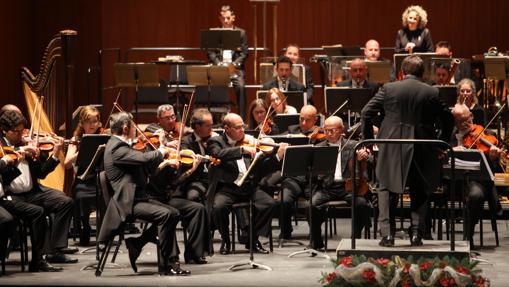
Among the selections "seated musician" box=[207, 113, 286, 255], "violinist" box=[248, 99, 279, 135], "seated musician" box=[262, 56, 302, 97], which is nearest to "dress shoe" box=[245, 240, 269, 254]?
"seated musician" box=[207, 113, 286, 255]

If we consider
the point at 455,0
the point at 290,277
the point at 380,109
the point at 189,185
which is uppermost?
the point at 455,0

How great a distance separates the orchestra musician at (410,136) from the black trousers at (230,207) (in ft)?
5.55

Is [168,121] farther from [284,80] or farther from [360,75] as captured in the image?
[360,75]

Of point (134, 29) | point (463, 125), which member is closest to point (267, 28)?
point (134, 29)

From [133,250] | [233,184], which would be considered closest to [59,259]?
[133,250]

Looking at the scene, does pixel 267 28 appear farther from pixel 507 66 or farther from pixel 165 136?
pixel 165 136

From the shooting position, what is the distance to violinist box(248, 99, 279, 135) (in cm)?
1004

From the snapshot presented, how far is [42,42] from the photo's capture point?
14.4 metres

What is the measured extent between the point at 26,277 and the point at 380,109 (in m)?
2.84

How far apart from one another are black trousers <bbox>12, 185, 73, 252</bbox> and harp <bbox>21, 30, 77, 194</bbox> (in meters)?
0.84

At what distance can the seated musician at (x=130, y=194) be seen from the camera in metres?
7.66

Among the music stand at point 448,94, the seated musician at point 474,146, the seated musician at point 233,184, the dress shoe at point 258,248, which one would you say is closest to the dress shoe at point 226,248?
the seated musician at point 233,184

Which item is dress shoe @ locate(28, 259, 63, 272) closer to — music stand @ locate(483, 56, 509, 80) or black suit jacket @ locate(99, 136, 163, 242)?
black suit jacket @ locate(99, 136, 163, 242)

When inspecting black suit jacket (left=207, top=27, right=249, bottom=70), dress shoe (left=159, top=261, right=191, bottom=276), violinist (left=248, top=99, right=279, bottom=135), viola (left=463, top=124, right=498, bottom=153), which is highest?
black suit jacket (left=207, top=27, right=249, bottom=70)
